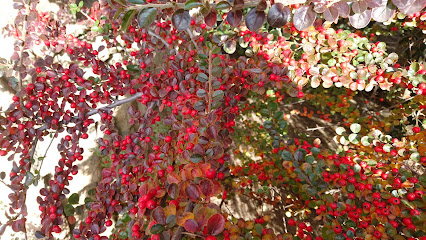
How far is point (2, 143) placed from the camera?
1365mm

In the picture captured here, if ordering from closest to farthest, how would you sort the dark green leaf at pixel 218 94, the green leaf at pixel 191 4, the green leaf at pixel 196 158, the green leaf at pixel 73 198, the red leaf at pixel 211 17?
the green leaf at pixel 191 4 → the red leaf at pixel 211 17 → the green leaf at pixel 196 158 → the dark green leaf at pixel 218 94 → the green leaf at pixel 73 198

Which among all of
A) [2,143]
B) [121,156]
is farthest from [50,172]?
[121,156]

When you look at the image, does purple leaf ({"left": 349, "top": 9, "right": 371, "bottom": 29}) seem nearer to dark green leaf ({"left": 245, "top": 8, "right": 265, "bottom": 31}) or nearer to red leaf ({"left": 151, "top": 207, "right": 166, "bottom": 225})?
dark green leaf ({"left": 245, "top": 8, "right": 265, "bottom": 31})

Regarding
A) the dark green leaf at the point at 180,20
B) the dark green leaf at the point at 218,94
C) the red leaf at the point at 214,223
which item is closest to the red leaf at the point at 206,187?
the red leaf at the point at 214,223

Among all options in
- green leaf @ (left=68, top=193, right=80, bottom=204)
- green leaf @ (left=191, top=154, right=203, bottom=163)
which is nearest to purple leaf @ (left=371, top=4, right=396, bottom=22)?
green leaf @ (left=191, top=154, right=203, bottom=163)

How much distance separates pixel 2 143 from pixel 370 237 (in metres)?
2.19

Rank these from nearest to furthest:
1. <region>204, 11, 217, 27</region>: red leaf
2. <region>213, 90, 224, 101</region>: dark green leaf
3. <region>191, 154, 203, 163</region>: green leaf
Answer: <region>204, 11, 217, 27</region>: red leaf
<region>191, 154, 203, 163</region>: green leaf
<region>213, 90, 224, 101</region>: dark green leaf

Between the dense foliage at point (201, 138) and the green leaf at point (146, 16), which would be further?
the dense foliage at point (201, 138)

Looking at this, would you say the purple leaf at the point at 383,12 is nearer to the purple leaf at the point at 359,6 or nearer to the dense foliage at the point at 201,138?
the purple leaf at the point at 359,6

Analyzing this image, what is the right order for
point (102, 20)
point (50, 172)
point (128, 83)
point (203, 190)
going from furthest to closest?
point (50, 172)
point (102, 20)
point (128, 83)
point (203, 190)

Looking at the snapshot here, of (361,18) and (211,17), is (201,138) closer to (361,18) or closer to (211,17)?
(211,17)

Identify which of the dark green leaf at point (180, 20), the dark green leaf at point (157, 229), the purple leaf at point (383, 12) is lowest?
the dark green leaf at point (157, 229)

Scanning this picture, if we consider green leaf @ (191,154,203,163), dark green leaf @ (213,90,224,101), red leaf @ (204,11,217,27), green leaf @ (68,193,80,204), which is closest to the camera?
red leaf @ (204,11,217,27)

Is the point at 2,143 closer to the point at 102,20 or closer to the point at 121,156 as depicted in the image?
the point at 121,156
